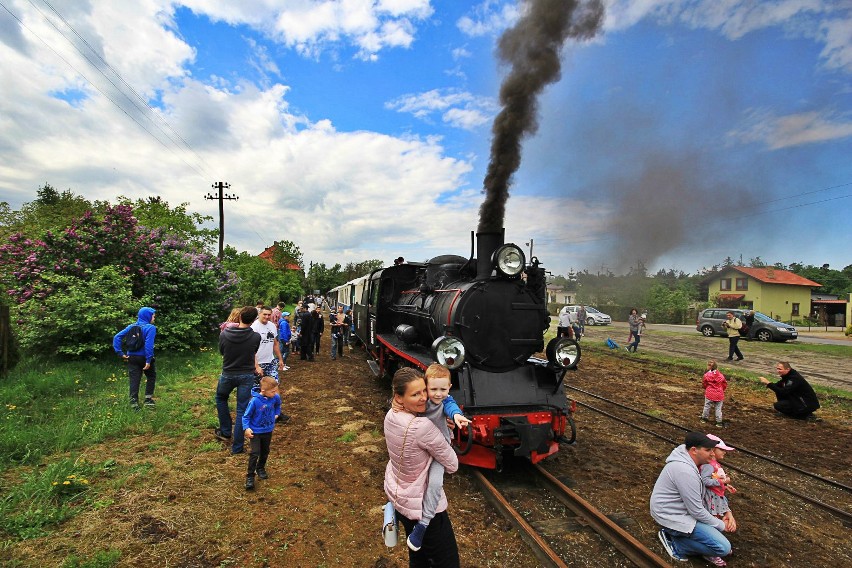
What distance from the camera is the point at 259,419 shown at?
4.11 metres

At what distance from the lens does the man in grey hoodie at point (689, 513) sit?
10.9 ft

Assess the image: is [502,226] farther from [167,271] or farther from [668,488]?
[167,271]

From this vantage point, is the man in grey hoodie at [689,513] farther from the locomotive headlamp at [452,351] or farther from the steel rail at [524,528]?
the locomotive headlamp at [452,351]

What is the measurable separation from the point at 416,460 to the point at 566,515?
105 inches

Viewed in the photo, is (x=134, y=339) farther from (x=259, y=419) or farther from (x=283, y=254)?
(x=283, y=254)

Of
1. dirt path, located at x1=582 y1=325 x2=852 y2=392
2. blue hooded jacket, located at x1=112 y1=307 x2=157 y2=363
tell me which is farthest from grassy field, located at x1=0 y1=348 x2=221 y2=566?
dirt path, located at x1=582 y1=325 x2=852 y2=392

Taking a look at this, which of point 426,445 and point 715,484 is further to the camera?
point 715,484

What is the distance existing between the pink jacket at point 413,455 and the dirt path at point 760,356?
39.4ft

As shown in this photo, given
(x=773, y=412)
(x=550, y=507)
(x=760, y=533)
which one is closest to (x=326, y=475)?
(x=550, y=507)

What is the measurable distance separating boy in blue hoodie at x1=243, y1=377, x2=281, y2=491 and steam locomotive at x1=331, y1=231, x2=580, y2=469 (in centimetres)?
176

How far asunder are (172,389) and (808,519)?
9.00m

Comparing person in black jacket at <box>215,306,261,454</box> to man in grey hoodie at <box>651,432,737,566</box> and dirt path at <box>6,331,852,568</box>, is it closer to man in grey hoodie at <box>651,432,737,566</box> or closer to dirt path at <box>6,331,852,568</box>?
dirt path at <box>6,331,852,568</box>

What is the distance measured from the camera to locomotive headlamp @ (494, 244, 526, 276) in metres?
5.35

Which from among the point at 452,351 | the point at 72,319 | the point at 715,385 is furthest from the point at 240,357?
the point at 715,385
